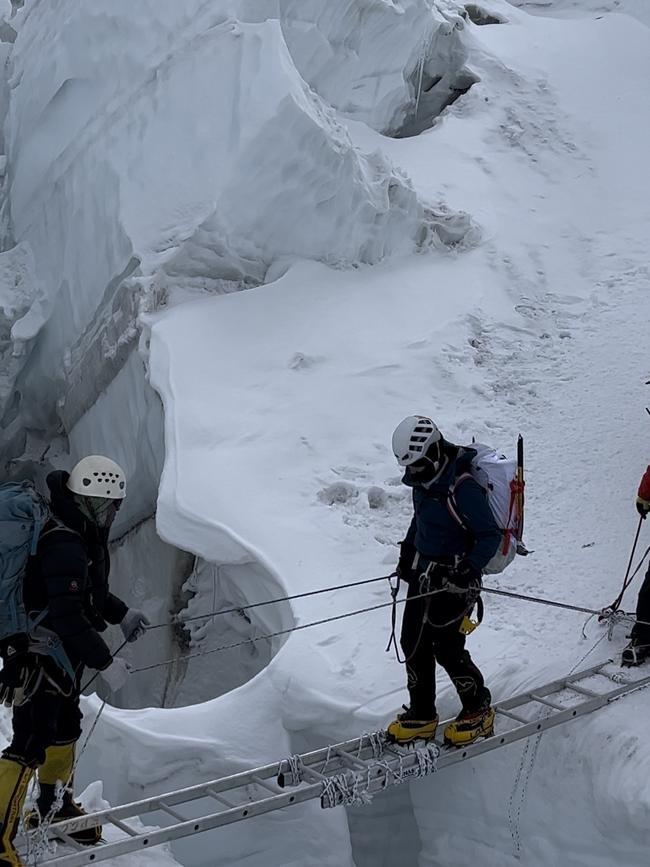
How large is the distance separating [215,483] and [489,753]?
294 centimetres

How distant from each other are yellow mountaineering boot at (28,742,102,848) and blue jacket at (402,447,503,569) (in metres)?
1.69

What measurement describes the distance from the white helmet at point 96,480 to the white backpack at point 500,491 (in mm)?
1381

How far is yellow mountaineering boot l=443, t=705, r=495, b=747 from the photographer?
4417 mm

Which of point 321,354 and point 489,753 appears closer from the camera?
point 489,753

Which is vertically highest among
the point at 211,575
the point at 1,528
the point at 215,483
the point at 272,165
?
the point at 1,528

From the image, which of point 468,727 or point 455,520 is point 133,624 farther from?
point 468,727

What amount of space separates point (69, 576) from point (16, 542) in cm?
22

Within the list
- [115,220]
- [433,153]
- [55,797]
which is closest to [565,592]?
[55,797]

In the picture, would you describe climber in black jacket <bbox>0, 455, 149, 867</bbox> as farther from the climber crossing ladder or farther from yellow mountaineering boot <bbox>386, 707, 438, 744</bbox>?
yellow mountaineering boot <bbox>386, 707, 438, 744</bbox>

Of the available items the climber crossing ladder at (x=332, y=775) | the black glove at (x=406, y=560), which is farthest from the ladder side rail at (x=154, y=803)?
the black glove at (x=406, y=560)

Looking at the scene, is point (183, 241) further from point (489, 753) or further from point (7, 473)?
point (489, 753)

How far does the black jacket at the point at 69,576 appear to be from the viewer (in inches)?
142

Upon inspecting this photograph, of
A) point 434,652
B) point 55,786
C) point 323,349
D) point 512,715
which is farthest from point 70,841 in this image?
point 323,349

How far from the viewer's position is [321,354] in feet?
27.7
